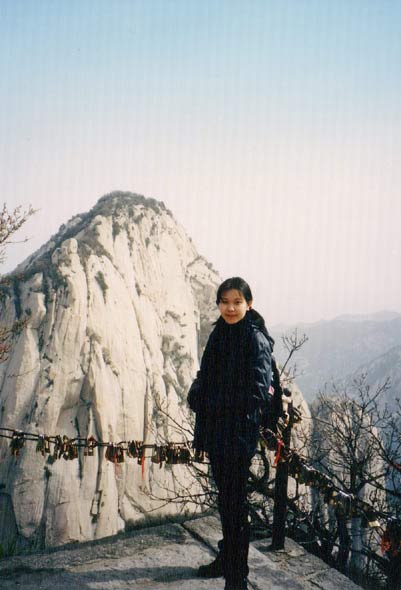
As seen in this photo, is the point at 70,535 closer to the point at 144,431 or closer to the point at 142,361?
the point at 144,431

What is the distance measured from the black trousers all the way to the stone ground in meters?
0.32

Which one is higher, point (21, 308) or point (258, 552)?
point (21, 308)

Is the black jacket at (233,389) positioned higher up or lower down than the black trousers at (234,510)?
higher up

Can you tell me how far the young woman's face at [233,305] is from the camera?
3.13 metres

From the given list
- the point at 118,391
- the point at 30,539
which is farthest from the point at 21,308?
the point at 30,539

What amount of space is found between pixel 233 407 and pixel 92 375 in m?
28.9

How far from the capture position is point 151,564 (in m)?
3.46

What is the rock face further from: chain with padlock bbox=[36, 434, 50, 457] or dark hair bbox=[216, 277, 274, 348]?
dark hair bbox=[216, 277, 274, 348]

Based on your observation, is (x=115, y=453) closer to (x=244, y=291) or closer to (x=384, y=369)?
(x=244, y=291)

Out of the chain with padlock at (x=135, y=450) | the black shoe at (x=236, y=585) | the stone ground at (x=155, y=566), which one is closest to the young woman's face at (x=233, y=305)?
the black shoe at (x=236, y=585)

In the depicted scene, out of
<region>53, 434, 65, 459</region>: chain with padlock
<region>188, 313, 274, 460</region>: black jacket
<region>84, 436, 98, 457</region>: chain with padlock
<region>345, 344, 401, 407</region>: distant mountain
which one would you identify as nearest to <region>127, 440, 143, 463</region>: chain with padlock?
<region>84, 436, 98, 457</region>: chain with padlock

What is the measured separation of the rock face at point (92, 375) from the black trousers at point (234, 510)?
1783 cm

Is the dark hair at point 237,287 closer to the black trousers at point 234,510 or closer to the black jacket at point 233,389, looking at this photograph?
the black jacket at point 233,389

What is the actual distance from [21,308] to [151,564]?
31664 millimetres
